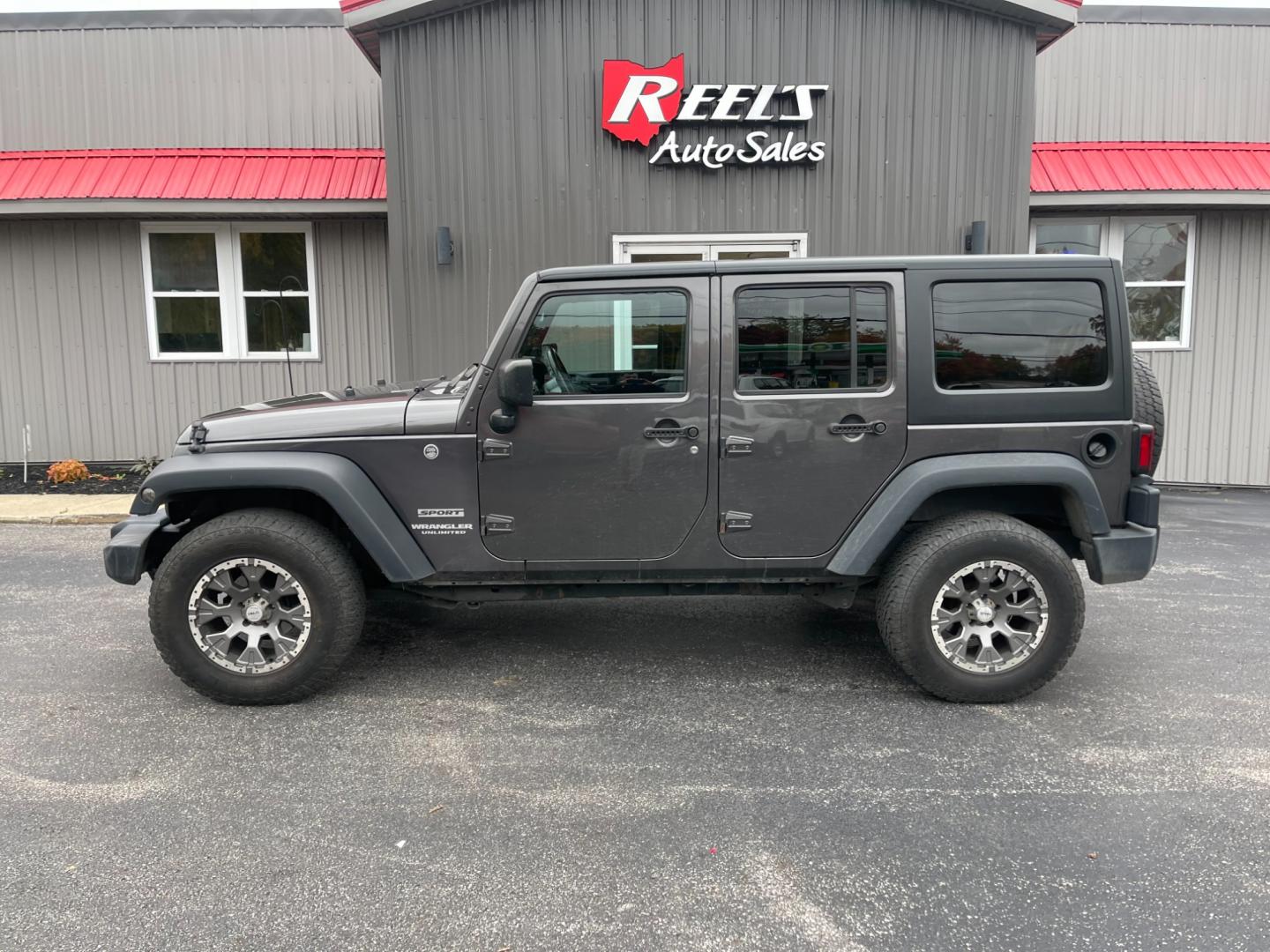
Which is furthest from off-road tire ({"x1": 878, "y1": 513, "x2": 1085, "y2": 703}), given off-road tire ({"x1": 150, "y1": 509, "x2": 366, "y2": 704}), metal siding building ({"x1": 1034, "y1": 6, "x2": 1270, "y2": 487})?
metal siding building ({"x1": 1034, "y1": 6, "x2": 1270, "y2": 487})

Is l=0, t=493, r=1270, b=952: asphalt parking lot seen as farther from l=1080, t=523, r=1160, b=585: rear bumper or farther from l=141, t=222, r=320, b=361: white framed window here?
l=141, t=222, r=320, b=361: white framed window

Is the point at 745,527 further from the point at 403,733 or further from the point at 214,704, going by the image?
the point at 214,704

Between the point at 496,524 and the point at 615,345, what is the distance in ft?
3.32

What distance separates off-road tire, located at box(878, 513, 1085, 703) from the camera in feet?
12.4

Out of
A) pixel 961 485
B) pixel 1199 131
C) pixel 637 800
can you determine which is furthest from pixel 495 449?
pixel 1199 131

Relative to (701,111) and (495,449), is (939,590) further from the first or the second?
(701,111)

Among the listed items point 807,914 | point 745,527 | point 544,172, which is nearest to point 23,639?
point 745,527

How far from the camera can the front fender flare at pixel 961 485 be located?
12.3 ft

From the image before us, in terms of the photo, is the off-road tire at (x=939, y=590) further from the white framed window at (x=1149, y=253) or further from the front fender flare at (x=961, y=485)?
the white framed window at (x=1149, y=253)

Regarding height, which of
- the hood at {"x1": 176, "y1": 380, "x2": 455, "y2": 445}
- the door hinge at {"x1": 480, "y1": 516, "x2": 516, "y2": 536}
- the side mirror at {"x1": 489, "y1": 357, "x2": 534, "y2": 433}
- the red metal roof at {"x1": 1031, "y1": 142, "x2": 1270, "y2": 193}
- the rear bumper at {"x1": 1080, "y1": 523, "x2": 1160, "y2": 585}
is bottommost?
the rear bumper at {"x1": 1080, "y1": 523, "x2": 1160, "y2": 585}

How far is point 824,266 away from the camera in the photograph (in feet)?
12.7

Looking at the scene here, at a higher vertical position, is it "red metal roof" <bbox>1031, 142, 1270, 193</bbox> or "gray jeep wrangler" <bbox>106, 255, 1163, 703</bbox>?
"red metal roof" <bbox>1031, 142, 1270, 193</bbox>

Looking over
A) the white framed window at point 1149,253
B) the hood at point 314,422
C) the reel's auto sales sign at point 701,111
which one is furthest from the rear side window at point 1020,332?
the white framed window at point 1149,253

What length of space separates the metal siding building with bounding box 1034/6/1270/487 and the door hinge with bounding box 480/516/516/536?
8.80 meters
